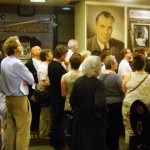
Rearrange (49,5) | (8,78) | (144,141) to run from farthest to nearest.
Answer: (49,5) < (8,78) < (144,141)

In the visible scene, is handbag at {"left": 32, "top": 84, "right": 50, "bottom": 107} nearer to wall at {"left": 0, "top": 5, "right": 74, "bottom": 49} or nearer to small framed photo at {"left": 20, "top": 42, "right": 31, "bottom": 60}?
small framed photo at {"left": 20, "top": 42, "right": 31, "bottom": 60}

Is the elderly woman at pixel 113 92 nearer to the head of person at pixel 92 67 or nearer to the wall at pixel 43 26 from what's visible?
the head of person at pixel 92 67

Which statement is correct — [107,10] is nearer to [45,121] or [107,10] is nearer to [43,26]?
[43,26]

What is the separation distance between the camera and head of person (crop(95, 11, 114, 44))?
283 inches

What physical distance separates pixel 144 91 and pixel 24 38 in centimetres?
426

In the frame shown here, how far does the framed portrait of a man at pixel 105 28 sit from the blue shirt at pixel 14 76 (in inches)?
136

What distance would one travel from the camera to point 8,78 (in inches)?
152

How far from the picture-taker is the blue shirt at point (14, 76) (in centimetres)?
385

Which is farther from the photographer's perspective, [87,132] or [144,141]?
[144,141]

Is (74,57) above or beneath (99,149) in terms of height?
above

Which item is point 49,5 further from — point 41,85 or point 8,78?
point 8,78

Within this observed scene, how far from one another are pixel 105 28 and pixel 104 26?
5cm

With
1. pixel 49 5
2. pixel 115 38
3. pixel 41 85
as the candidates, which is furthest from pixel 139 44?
pixel 41 85

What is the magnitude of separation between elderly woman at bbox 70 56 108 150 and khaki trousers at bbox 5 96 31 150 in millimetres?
840
